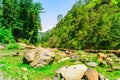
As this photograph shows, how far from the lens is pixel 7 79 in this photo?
36.4 ft

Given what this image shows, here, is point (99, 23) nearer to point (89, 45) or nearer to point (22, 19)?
point (89, 45)

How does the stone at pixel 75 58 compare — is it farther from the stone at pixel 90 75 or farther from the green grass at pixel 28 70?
the stone at pixel 90 75

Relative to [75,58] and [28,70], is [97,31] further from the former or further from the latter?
[28,70]

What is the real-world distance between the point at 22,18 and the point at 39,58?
104 feet

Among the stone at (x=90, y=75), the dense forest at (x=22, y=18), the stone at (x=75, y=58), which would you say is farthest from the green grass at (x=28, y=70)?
the dense forest at (x=22, y=18)

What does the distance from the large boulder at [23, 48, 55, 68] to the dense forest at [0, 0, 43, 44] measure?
1101 inches

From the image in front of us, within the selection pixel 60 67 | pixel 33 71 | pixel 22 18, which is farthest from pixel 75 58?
pixel 22 18

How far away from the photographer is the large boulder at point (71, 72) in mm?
10852

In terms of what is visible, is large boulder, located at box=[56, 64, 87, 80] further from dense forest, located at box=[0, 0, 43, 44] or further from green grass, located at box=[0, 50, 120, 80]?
dense forest, located at box=[0, 0, 43, 44]

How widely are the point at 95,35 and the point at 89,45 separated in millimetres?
1168

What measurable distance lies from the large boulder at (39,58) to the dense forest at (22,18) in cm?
2796

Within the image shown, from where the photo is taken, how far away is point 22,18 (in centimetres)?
4384

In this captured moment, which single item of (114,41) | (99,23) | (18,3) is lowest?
(114,41)

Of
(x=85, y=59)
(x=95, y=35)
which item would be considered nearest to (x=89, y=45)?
(x=95, y=35)
